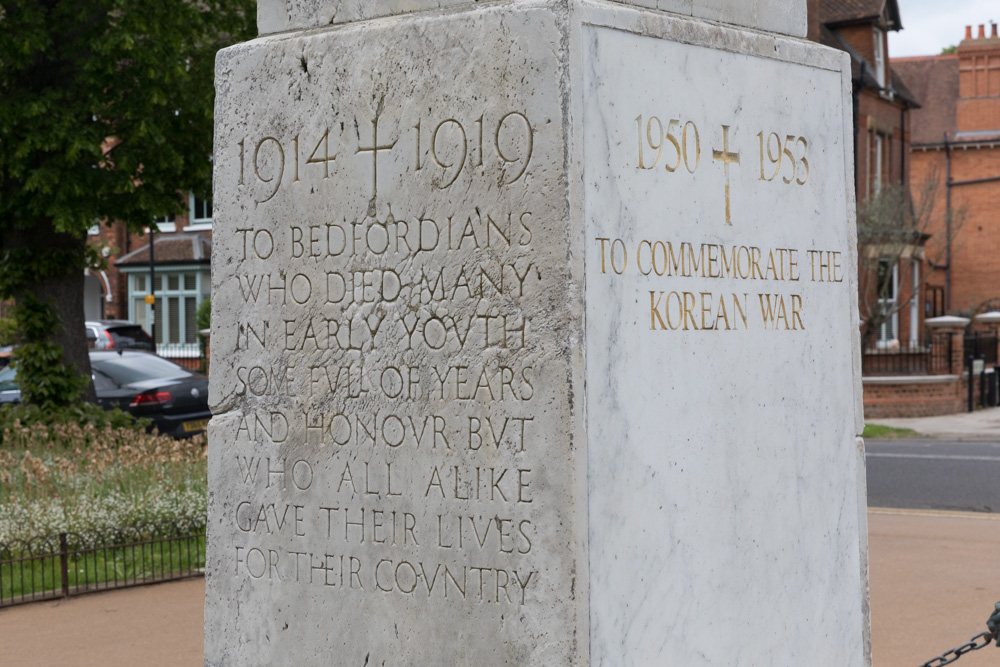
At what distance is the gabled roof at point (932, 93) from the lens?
159 ft

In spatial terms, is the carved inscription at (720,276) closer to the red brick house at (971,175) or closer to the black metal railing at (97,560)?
the black metal railing at (97,560)

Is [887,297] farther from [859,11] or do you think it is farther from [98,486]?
[98,486]

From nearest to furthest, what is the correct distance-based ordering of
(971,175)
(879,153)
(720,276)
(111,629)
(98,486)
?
(720,276) < (111,629) < (98,486) < (879,153) < (971,175)

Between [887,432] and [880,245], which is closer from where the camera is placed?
[887,432]

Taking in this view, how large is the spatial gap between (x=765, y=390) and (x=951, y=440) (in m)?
17.7

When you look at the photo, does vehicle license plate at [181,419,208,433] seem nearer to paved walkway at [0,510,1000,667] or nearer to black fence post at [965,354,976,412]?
paved walkway at [0,510,1000,667]

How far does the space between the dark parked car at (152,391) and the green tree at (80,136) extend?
102 cm

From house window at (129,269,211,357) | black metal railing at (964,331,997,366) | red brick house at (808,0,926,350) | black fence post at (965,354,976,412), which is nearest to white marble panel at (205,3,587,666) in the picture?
black fence post at (965,354,976,412)

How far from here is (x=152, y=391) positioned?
16.4 m

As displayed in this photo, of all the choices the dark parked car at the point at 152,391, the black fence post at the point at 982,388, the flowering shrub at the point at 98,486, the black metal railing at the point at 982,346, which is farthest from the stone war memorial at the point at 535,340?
the black metal railing at the point at 982,346

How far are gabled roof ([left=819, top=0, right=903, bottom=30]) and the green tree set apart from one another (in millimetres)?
22439

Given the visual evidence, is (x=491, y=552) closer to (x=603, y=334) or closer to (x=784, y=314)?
(x=603, y=334)

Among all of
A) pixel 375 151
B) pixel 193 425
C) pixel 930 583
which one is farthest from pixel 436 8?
pixel 193 425

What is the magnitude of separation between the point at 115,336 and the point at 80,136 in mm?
18160
